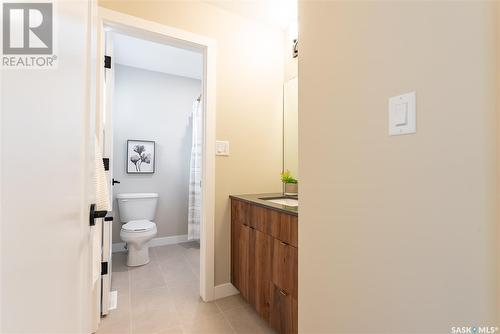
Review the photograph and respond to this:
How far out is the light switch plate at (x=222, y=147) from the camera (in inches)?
78.8

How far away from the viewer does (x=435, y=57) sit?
0.62 meters

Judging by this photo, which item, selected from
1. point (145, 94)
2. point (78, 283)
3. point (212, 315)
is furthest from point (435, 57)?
point (145, 94)

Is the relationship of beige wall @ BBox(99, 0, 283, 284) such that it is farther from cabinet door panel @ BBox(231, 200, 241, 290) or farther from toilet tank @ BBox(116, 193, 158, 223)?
toilet tank @ BBox(116, 193, 158, 223)

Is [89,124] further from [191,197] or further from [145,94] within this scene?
[145,94]

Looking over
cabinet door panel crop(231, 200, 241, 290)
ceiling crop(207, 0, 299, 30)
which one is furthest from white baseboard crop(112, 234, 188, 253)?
ceiling crop(207, 0, 299, 30)

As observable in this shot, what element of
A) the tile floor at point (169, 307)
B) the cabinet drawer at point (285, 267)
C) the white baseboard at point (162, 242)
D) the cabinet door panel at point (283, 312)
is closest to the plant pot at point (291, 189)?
the cabinet drawer at point (285, 267)

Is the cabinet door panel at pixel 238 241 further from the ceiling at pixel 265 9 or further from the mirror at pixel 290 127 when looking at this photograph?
the ceiling at pixel 265 9

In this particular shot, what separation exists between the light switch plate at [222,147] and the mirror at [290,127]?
0.60 m

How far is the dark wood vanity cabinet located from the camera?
1352 millimetres

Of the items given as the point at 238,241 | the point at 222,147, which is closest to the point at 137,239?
the point at 238,241

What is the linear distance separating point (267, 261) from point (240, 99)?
1.33 metres

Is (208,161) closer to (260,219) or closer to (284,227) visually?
(260,219)

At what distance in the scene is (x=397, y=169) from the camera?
28.0 inches

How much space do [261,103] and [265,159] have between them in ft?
1.69
